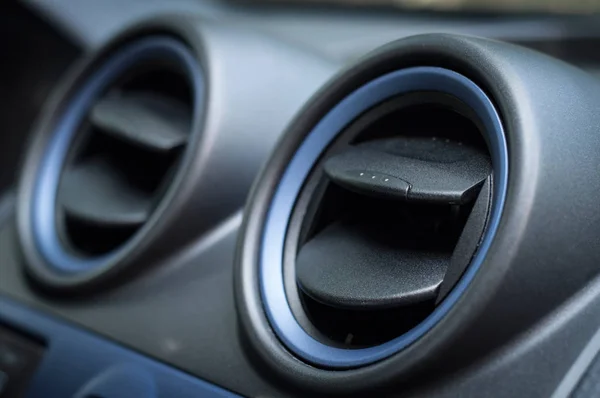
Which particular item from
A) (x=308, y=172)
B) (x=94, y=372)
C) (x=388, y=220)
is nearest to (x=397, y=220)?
(x=388, y=220)

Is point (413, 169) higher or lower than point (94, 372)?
higher

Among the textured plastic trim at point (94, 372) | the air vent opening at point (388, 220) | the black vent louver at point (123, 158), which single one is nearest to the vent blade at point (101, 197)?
the black vent louver at point (123, 158)

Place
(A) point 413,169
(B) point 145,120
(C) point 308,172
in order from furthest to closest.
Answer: (B) point 145,120
(C) point 308,172
(A) point 413,169

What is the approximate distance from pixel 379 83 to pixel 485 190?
0.18 metres

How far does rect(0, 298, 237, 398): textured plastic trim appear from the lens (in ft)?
2.43

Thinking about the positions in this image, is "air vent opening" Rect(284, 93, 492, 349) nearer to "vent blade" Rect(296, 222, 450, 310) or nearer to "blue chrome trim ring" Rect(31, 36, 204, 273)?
"vent blade" Rect(296, 222, 450, 310)

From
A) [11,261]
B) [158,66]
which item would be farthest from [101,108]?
[11,261]

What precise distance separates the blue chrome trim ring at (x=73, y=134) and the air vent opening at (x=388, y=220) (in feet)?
0.74

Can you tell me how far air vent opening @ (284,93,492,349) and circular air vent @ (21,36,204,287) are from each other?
0.20 meters

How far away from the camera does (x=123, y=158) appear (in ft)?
3.32

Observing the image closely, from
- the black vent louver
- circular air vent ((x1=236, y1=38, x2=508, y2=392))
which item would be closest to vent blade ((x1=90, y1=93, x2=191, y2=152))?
the black vent louver

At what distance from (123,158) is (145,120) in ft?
0.29

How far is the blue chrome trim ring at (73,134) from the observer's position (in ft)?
2.96

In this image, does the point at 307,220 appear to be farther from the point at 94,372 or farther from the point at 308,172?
the point at 94,372
